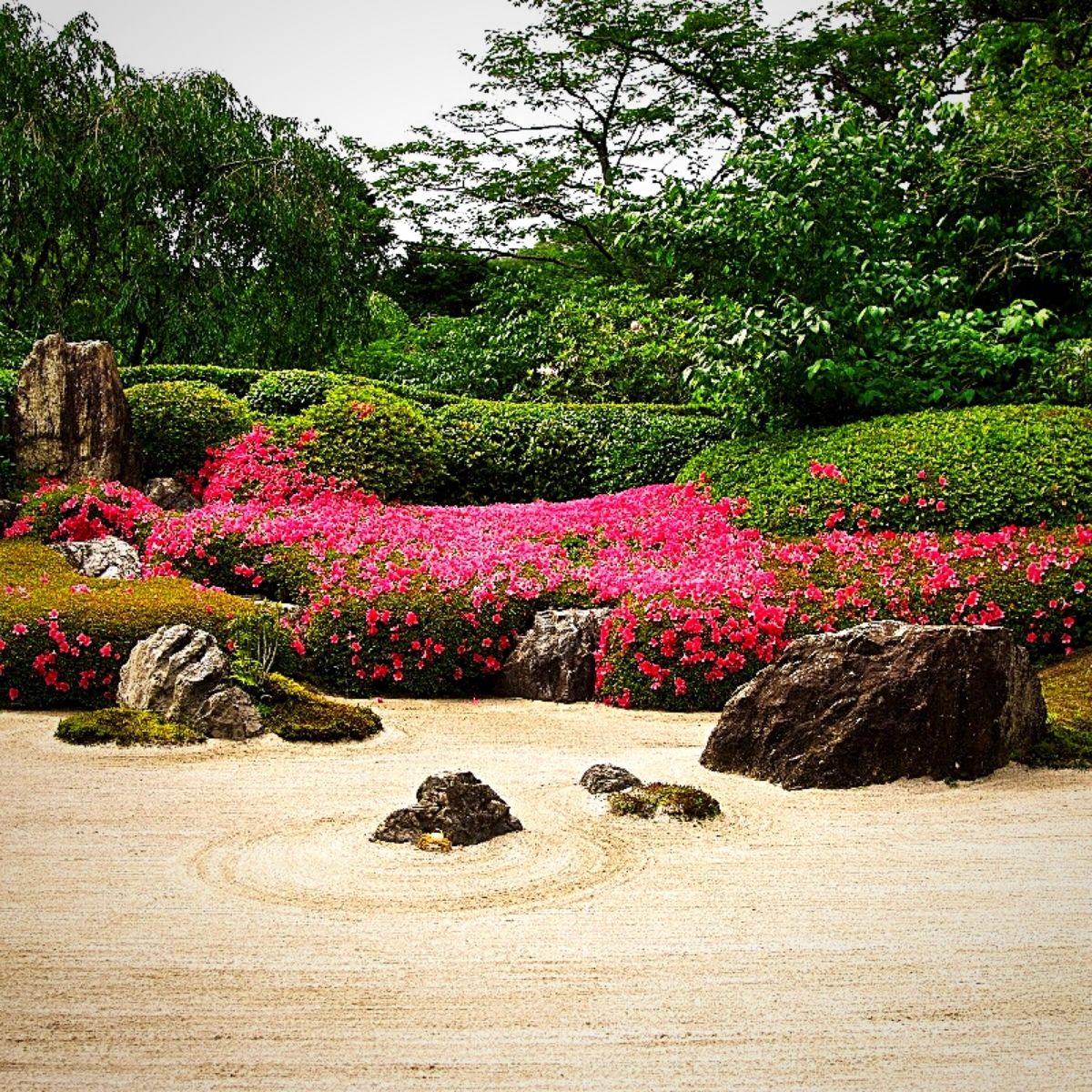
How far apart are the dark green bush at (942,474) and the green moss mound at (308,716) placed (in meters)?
3.80

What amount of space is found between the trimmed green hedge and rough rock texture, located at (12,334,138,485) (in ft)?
10.8

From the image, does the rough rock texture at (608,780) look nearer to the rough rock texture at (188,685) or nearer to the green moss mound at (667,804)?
the green moss mound at (667,804)

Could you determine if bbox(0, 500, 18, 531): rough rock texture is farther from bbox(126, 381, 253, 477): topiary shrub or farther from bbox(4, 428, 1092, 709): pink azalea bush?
bbox(126, 381, 253, 477): topiary shrub

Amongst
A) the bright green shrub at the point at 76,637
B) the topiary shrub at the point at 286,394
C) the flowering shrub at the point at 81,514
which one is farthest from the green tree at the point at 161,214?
the bright green shrub at the point at 76,637

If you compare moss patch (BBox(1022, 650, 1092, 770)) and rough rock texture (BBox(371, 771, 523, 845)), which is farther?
moss patch (BBox(1022, 650, 1092, 770))

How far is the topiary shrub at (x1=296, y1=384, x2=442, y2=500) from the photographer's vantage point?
412 inches

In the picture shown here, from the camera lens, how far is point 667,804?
4.09 metres

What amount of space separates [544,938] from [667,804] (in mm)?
1232

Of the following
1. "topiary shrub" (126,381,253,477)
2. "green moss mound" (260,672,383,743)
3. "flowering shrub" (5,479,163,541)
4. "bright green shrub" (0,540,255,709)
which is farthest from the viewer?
"topiary shrub" (126,381,253,477)

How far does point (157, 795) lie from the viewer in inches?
171

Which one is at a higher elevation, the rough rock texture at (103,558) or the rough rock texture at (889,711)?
the rough rock texture at (103,558)

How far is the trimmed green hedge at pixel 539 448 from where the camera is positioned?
11555mm

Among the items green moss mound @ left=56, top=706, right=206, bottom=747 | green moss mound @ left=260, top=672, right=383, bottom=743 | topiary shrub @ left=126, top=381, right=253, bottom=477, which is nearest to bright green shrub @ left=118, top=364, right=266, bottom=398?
topiary shrub @ left=126, top=381, right=253, bottom=477

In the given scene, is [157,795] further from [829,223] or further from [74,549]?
[829,223]
